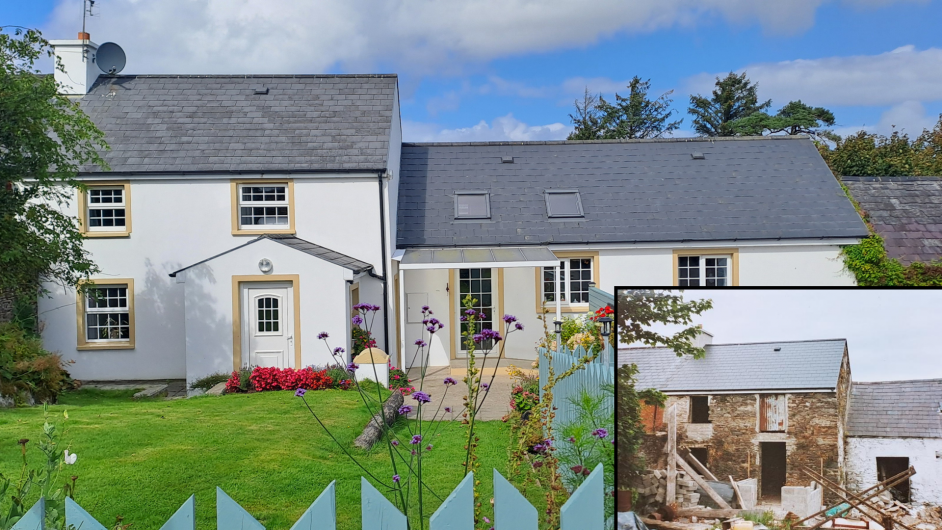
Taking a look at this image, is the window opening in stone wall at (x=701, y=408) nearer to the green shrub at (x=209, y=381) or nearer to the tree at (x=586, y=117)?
the green shrub at (x=209, y=381)

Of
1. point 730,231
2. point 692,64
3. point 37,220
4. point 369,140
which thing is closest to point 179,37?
point 369,140

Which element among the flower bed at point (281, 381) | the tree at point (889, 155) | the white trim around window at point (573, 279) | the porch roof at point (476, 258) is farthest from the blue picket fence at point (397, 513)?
the tree at point (889, 155)

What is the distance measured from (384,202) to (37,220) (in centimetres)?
686

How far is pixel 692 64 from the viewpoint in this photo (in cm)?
4434

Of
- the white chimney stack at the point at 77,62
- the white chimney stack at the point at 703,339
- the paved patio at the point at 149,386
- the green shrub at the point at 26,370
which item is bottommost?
the paved patio at the point at 149,386

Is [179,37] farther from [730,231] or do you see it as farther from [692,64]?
[692,64]

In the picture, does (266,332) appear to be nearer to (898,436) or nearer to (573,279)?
(573,279)

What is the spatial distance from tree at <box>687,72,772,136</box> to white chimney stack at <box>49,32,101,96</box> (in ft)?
124

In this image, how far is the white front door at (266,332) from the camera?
1441 cm

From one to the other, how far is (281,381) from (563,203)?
8.91 m

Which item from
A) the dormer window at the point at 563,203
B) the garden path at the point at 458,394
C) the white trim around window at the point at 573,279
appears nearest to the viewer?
the garden path at the point at 458,394

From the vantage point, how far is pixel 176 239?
16.1m

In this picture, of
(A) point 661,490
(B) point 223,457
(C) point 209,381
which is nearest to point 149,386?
(C) point 209,381

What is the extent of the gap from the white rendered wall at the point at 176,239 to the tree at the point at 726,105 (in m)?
35.5
